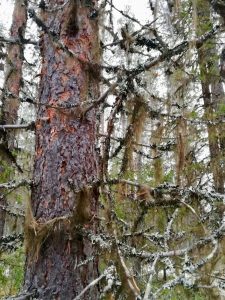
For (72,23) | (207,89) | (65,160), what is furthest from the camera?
(207,89)

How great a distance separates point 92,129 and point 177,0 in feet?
3.77

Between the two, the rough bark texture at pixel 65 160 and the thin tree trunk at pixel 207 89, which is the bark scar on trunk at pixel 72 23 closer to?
the rough bark texture at pixel 65 160

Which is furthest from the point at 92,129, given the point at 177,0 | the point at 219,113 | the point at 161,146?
the point at 219,113

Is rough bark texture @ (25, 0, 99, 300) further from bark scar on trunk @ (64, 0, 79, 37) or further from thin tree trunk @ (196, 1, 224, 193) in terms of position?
thin tree trunk @ (196, 1, 224, 193)

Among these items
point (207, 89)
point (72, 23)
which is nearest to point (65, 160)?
point (72, 23)

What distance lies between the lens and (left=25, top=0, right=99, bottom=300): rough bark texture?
2.84 meters

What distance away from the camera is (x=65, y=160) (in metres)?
3.12

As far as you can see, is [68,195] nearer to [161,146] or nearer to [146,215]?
[146,215]

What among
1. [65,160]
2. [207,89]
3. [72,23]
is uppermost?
[207,89]

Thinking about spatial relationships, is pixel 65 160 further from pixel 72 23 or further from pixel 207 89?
pixel 207 89

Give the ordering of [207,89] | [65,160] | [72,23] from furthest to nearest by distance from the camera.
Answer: [207,89] → [72,23] → [65,160]

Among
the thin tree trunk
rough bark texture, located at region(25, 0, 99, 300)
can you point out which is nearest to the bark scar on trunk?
rough bark texture, located at region(25, 0, 99, 300)

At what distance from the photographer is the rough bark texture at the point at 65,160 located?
112 inches

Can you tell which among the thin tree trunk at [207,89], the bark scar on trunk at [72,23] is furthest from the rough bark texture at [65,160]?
the thin tree trunk at [207,89]
